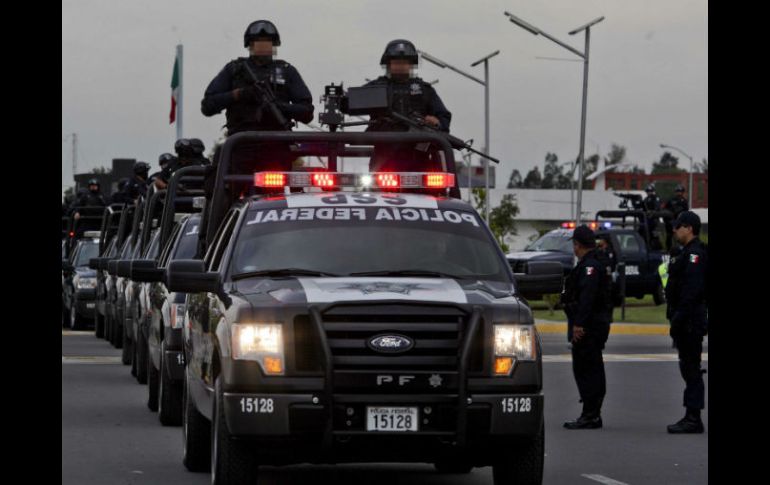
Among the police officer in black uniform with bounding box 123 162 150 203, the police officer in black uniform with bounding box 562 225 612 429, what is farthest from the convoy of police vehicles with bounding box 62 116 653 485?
the police officer in black uniform with bounding box 123 162 150 203

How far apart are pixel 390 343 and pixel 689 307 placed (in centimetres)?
578

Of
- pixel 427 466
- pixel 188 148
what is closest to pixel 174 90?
pixel 188 148

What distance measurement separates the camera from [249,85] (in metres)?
15.2

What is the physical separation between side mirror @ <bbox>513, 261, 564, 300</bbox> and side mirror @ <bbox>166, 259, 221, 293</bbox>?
1.83 metres

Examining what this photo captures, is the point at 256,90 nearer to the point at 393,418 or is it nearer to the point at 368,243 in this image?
the point at 368,243

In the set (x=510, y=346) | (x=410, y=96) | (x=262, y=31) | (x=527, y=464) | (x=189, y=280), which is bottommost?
(x=527, y=464)

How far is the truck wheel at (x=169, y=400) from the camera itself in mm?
15094

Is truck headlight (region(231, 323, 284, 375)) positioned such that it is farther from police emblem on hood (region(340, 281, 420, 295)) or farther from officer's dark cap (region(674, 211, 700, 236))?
officer's dark cap (region(674, 211, 700, 236))

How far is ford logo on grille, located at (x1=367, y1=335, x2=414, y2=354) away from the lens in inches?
383

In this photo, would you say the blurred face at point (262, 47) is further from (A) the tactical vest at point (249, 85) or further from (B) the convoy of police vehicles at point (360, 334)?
(B) the convoy of police vehicles at point (360, 334)

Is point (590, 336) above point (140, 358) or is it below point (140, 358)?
above

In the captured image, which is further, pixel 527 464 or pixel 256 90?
pixel 256 90
